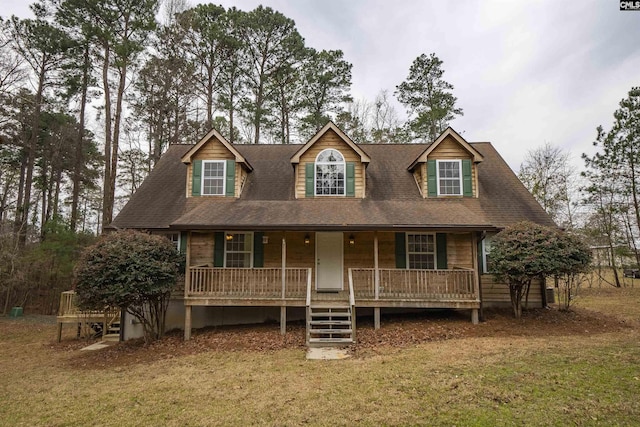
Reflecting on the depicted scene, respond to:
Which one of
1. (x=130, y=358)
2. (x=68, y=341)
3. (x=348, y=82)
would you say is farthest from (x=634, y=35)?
(x=68, y=341)

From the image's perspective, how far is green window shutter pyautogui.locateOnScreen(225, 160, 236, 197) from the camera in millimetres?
13406

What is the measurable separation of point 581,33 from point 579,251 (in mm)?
10634

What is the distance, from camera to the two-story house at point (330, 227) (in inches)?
413

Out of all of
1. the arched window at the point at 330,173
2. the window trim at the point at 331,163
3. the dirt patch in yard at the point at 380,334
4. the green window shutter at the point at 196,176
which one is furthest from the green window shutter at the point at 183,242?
the arched window at the point at 330,173

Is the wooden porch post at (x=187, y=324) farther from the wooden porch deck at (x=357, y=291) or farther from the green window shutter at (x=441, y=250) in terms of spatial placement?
the green window shutter at (x=441, y=250)

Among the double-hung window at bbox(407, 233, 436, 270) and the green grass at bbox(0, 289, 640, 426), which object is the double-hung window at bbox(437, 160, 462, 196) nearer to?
the double-hung window at bbox(407, 233, 436, 270)

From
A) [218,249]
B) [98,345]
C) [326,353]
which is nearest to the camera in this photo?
[326,353]

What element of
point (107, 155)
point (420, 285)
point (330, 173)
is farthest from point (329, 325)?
point (107, 155)

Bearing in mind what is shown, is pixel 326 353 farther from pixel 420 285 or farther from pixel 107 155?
pixel 107 155

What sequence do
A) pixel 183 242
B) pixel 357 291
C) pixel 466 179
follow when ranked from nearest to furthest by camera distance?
pixel 357 291
pixel 183 242
pixel 466 179

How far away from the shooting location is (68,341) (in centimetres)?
1267

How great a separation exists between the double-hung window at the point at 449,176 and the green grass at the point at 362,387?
6.18m

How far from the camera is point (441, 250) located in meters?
12.0

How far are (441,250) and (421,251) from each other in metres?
0.67
